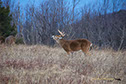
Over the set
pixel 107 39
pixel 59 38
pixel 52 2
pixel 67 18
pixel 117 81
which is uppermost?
pixel 52 2

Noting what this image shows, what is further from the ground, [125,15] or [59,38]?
[125,15]

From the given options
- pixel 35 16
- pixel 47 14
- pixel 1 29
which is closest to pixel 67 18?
pixel 47 14

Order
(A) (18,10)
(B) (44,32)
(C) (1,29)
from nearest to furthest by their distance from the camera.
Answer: (C) (1,29), (B) (44,32), (A) (18,10)

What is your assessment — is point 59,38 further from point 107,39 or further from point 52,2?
point 107,39

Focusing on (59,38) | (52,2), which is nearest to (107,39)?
(52,2)

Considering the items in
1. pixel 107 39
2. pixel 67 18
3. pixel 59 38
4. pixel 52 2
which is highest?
pixel 52 2

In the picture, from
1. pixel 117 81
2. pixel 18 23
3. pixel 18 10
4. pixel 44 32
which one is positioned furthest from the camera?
pixel 18 10

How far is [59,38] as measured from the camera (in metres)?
6.30

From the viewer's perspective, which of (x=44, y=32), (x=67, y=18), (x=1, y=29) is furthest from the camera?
(x=67, y=18)

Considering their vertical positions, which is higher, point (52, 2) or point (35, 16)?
point (52, 2)

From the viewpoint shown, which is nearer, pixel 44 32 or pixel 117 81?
pixel 117 81

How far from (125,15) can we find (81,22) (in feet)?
29.1

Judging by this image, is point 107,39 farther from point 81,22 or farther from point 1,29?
point 1,29

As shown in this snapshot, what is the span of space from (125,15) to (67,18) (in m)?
14.2
